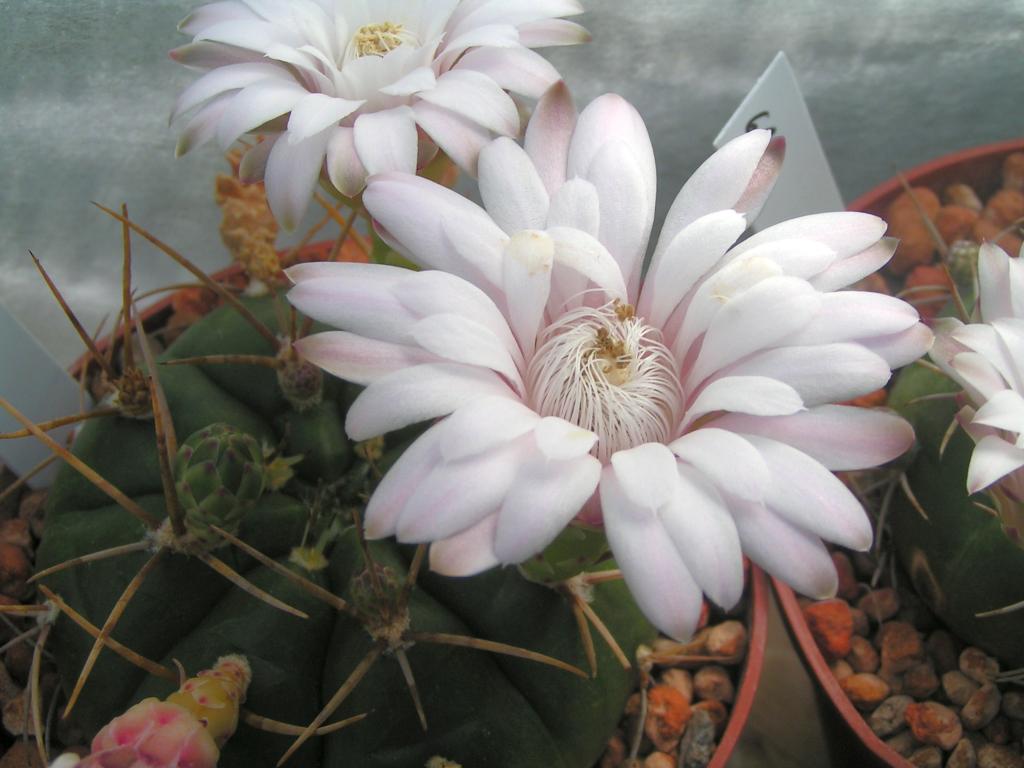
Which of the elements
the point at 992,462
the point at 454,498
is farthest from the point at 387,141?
the point at 992,462

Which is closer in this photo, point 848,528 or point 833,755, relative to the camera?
point 848,528

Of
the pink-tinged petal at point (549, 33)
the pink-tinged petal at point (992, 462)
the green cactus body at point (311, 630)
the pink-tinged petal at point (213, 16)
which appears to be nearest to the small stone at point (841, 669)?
the green cactus body at point (311, 630)

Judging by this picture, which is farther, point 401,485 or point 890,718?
point 890,718

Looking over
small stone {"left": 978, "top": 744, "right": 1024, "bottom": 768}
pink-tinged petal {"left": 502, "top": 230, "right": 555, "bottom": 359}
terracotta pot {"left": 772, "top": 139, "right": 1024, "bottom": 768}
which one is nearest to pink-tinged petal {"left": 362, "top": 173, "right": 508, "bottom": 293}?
pink-tinged petal {"left": 502, "top": 230, "right": 555, "bottom": 359}

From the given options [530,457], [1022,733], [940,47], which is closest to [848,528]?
[530,457]

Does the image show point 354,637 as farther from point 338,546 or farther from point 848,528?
point 848,528

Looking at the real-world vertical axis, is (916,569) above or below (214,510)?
below

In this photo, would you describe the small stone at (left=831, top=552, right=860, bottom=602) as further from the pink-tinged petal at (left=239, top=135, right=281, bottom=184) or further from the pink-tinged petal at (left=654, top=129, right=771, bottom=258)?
the pink-tinged petal at (left=239, top=135, right=281, bottom=184)

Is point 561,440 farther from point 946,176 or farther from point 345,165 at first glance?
point 946,176
